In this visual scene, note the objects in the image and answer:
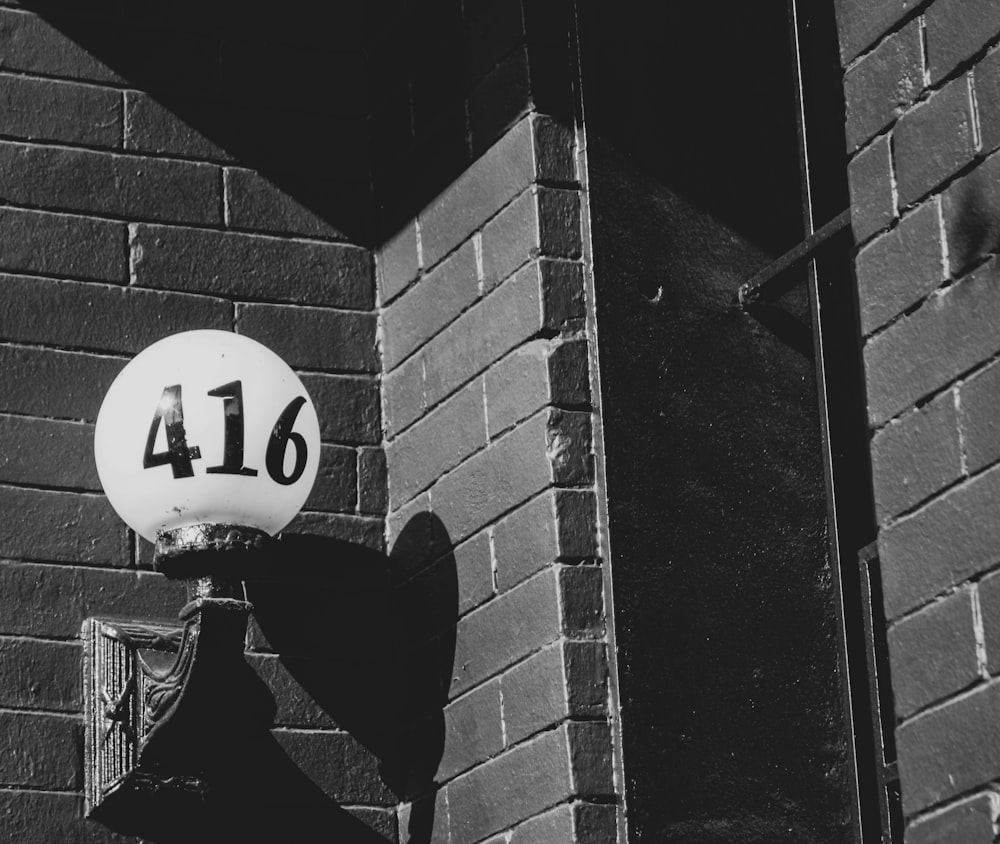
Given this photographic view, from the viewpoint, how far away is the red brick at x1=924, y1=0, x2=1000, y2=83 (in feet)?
7.33

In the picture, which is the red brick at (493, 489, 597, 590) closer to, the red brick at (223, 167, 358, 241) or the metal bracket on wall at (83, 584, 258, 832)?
the metal bracket on wall at (83, 584, 258, 832)

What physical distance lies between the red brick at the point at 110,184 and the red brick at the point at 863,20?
1.56m

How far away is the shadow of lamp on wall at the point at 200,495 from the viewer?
9.64 ft

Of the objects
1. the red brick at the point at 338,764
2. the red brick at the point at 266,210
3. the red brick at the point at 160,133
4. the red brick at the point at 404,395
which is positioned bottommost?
the red brick at the point at 338,764

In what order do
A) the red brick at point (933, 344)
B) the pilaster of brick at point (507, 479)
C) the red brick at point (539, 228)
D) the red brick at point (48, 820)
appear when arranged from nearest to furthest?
the red brick at point (933, 344) → the pilaster of brick at point (507, 479) → the red brick at point (48, 820) → the red brick at point (539, 228)

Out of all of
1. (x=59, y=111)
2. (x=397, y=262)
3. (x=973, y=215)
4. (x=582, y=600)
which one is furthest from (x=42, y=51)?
(x=973, y=215)

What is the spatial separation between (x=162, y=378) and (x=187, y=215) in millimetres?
764

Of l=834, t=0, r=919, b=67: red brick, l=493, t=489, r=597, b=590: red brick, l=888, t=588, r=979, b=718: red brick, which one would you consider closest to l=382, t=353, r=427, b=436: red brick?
l=493, t=489, r=597, b=590: red brick

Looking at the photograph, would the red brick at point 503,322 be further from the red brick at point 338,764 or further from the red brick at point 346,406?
the red brick at point 338,764

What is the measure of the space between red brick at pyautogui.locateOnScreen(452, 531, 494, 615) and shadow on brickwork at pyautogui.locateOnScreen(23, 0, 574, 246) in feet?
2.42

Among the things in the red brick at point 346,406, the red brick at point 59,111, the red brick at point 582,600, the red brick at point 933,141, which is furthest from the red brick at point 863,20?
the red brick at point 59,111

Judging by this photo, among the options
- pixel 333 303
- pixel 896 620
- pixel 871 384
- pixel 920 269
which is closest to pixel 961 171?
pixel 920 269

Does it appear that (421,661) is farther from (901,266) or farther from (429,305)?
(901,266)

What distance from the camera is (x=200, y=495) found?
115 inches
